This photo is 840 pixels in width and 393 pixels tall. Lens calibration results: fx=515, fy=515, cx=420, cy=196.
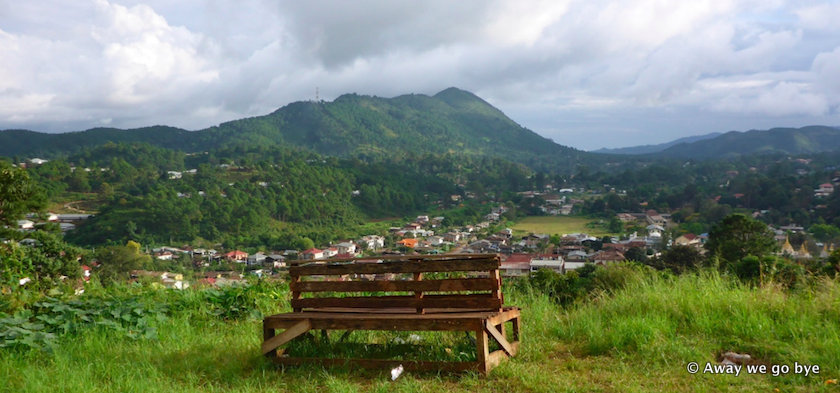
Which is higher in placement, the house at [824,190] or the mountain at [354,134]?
the mountain at [354,134]

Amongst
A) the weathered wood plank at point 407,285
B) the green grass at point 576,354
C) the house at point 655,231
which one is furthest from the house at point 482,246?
the weathered wood plank at point 407,285

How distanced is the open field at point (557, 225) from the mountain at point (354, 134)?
5940 cm

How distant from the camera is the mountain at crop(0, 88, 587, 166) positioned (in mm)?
98188

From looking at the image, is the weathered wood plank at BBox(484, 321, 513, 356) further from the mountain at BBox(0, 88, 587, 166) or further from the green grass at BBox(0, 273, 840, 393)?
the mountain at BBox(0, 88, 587, 166)

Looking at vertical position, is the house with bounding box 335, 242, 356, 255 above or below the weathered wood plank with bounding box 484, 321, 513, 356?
below

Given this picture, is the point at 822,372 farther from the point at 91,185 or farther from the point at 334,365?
the point at 91,185

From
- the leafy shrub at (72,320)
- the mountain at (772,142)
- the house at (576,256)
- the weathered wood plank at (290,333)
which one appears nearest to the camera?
the weathered wood plank at (290,333)

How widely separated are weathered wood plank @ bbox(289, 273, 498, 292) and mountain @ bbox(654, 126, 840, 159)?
129987mm

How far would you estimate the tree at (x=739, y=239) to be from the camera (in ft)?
52.0

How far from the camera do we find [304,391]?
319 centimetres

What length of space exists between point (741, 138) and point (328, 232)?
131616 millimetres

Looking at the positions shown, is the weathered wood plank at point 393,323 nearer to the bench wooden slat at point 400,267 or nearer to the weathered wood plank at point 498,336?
the weathered wood plank at point 498,336

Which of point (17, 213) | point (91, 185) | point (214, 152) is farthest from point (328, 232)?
point (214, 152)

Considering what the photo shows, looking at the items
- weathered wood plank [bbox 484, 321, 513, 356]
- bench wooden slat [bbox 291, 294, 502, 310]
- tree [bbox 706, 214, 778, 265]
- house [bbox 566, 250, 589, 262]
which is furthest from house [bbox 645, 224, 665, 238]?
bench wooden slat [bbox 291, 294, 502, 310]
